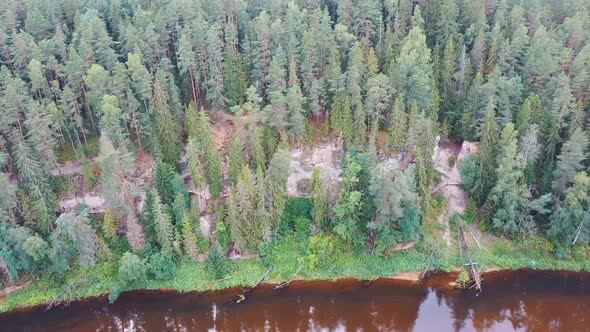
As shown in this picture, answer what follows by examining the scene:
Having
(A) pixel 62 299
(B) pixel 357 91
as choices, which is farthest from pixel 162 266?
(B) pixel 357 91

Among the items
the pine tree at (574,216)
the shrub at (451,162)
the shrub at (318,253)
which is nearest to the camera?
the pine tree at (574,216)

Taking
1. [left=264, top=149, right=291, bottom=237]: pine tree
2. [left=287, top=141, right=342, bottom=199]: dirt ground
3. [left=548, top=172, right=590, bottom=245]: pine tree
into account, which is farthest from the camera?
[left=287, top=141, right=342, bottom=199]: dirt ground

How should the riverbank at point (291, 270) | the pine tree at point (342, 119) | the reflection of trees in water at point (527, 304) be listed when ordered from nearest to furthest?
the reflection of trees in water at point (527, 304) → the riverbank at point (291, 270) → the pine tree at point (342, 119)

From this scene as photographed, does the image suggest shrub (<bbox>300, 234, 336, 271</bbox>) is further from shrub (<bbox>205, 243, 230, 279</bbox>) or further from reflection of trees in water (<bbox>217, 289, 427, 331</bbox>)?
shrub (<bbox>205, 243, 230, 279</bbox>)

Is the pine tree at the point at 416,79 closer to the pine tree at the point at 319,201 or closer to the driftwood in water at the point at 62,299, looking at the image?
the pine tree at the point at 319,201

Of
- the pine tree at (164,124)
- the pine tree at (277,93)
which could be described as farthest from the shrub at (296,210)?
the pine tree at (164,124)

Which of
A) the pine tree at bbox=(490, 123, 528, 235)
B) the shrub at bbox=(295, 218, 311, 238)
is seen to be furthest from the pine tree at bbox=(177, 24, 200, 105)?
the pine tree at bbox=(490, 123, 528, 235)
